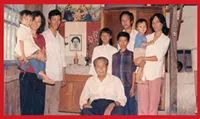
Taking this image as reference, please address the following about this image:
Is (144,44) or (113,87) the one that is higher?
(144,44)

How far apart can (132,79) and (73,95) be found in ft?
1.64

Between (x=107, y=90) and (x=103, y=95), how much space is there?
52mm

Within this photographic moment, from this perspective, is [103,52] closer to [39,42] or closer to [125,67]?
[125,67]

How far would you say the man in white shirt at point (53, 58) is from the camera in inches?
152

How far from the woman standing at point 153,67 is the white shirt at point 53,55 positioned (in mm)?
628

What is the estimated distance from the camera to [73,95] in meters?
3.88

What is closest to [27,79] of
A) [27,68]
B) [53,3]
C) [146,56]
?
[27,68]

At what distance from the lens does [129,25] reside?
386 centimetres

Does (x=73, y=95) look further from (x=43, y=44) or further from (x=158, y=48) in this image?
(x=158, y=48)

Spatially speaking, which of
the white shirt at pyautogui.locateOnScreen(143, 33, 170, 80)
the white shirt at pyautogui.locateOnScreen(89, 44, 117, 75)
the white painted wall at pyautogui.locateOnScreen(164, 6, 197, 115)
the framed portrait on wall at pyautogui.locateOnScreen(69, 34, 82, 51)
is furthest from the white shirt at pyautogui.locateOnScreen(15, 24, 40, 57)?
the white painted wall at pyautogui.locateOnScreen(164, 6, 197, 115)

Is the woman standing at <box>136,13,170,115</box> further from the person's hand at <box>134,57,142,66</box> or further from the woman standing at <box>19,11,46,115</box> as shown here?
the woman standing at <box>19,11,46,115</box>

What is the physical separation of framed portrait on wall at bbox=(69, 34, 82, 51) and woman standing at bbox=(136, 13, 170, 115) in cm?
49

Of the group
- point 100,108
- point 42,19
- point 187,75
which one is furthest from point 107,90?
point 42,19

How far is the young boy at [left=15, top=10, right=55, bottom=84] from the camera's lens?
3788mm
